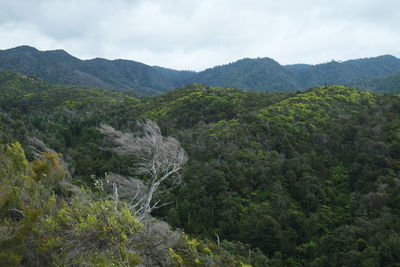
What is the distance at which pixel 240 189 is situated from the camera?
26984mm

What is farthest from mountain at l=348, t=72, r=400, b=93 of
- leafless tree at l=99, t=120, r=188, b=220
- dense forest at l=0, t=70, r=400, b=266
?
leafless tree at l=99, t=120, r=188, b=220

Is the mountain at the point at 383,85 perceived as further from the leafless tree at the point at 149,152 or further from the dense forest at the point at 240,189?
the leafless tree at the point at 149,152

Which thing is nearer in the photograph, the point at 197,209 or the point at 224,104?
the point at 197,209

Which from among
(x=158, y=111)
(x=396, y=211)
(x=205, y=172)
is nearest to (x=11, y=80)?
(x=158, y=111)

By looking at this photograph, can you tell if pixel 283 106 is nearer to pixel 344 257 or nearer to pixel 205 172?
pixel 205 172

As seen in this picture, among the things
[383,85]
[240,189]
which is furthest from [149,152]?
[383,85]

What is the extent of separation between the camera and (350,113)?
132ft

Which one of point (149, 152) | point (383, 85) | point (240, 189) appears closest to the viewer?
point (149, 152)

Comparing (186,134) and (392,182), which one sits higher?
(186,134)

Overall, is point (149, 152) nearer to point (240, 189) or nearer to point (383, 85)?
point (240, 189)

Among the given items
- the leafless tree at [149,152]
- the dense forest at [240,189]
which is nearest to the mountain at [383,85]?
the dense forest at [240,189]

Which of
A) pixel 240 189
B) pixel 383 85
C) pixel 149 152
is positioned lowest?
pixel 240 189

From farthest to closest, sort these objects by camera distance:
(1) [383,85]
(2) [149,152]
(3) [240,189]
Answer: (1) [383,85] → (3) [240,189] → (2) [149,152]

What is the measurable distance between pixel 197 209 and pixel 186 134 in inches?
502
